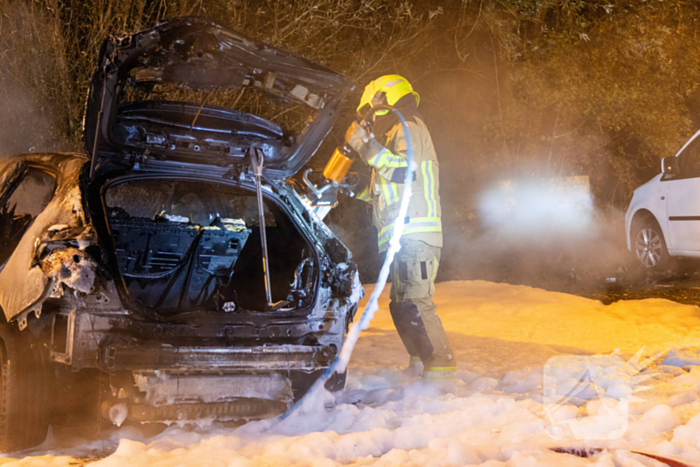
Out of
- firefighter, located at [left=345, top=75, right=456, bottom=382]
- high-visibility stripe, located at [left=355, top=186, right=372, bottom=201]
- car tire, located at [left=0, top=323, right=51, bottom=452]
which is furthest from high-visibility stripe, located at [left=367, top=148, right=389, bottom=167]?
car tire, located at [left=0, top=323, right=51, bottom=452]

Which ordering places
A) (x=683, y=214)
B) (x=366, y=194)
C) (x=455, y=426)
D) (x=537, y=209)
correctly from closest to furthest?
1. (x=455, y=426)
2. (x=366, y=194)
3. (x=683, y=214)
4. (x=537, y=209)

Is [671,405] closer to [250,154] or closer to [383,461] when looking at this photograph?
[383,461]

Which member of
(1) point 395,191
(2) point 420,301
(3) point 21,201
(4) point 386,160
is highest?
(4) point 386,160

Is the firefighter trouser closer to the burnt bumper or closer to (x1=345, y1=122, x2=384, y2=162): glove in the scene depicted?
(x1=345, y1=122, x2=384, y2=162): glove

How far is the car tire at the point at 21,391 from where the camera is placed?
8.11 ft

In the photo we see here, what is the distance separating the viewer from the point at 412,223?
12.5ft

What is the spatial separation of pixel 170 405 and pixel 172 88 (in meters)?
2.41

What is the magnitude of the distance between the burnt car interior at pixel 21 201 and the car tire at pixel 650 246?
766 cm

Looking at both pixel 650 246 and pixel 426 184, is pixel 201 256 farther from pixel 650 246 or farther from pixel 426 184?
pixel 650 246

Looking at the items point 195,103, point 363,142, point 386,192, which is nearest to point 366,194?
point 386,192

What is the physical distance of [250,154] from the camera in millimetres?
3562

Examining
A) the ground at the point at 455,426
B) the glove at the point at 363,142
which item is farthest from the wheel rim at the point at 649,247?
the glove at the point at 363,142

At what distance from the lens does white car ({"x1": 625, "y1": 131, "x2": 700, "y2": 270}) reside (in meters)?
6.84
